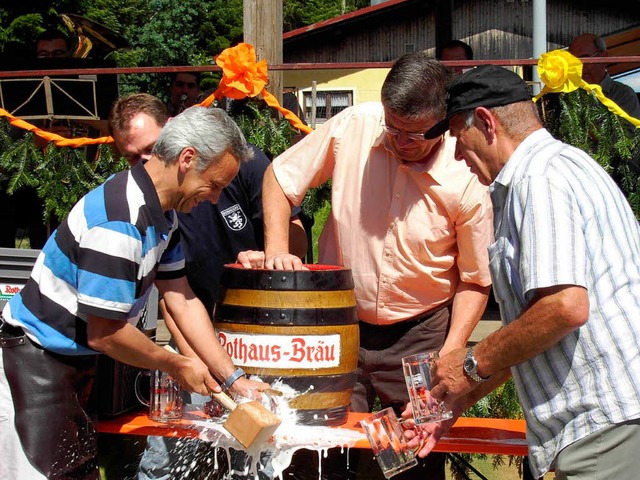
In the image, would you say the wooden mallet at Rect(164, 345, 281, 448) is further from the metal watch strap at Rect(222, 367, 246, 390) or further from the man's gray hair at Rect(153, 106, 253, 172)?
the man's gray hair at Rect(153, 106, 253, 172)

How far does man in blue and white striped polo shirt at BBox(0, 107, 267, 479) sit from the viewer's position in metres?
2.77

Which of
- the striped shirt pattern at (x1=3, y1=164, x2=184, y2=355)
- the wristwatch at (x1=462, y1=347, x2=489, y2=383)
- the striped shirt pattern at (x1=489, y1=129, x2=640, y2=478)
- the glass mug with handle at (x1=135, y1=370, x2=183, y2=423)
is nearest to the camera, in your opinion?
the striped shirt pattern at (x1=489, y1=129, x2=640, y2=478)

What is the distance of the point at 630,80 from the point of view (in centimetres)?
698

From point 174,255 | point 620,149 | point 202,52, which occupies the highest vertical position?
point 202,52

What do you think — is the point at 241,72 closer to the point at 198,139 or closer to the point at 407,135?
the point at 407,135

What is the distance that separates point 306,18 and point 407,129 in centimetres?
3218

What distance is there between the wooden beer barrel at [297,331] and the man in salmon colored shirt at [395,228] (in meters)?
0.16

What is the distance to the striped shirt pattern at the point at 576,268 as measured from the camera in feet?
7.38

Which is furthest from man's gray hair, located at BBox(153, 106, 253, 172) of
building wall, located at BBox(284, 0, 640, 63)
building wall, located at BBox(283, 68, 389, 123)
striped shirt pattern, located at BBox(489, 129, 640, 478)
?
building wall, located at BBox(284, 0, 640, 63)

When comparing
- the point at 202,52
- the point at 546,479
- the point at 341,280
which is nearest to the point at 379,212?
the point at 341,280

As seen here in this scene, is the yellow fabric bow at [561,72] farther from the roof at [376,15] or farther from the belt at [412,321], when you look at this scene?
the roof at [376,15]

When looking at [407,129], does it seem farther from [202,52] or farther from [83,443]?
[202,52]

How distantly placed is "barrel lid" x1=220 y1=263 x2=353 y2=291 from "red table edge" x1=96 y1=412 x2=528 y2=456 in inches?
20.7

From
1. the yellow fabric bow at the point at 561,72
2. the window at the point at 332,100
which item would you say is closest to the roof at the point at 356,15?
the window at the point at 332,100
